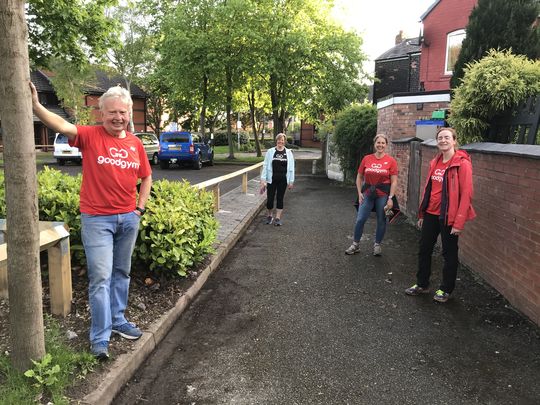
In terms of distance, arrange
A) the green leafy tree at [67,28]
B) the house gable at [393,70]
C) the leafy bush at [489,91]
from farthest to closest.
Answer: the house gable at [393,70]
the green leafy tree at [67,28]
the leafy bush at [489,91]

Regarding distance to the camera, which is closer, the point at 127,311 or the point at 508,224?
the point at 127,311

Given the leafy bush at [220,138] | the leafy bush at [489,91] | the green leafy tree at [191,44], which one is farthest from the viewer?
the leafy bush at [220,138]

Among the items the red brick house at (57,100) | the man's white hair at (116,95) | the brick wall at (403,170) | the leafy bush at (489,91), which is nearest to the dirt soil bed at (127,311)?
the man's white hair at (116,95)

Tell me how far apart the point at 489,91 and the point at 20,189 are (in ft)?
18.4

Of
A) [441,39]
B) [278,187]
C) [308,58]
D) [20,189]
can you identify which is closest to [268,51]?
[308,58]

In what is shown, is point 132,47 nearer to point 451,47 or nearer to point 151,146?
point 151,146

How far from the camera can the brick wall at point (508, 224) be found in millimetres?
4039

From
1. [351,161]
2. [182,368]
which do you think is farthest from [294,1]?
[182,368]

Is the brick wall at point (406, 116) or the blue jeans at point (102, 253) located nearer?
the blue jeans at point (102, 253)

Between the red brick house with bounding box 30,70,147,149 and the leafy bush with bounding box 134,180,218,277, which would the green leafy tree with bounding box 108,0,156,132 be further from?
the leafy bush with bounding box 134,180,218,277

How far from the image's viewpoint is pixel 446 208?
442cm

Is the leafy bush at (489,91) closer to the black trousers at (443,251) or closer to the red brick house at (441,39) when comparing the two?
the black trousers at (443,251)

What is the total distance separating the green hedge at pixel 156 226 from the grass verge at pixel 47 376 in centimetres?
139

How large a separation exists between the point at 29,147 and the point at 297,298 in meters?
3.00
